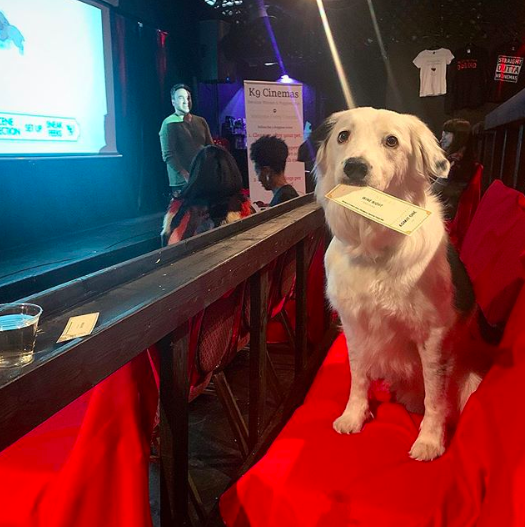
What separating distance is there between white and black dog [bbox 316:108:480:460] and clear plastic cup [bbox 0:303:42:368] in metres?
0.80

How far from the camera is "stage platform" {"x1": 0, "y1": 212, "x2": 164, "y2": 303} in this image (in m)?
3.88

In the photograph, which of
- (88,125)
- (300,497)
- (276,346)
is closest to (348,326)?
(300,497)

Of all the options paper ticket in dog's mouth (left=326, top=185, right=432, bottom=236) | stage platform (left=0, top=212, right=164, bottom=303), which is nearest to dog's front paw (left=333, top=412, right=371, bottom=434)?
paper ticket in dog's mouth (left=326, top=185, right=432, bottom=236)

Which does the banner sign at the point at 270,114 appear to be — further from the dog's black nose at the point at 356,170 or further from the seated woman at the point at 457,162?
the dog's black nose at the point at 356,170

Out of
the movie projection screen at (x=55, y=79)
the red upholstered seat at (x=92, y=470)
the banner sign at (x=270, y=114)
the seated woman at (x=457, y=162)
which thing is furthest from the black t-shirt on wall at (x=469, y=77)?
the red upholstered seat at (x=92, y=470)

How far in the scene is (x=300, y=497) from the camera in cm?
117

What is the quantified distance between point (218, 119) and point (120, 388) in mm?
8724

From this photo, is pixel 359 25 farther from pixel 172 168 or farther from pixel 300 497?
pixel 300 497

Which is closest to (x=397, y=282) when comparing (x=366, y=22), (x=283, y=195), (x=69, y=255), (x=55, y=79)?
(x=283, y=195)

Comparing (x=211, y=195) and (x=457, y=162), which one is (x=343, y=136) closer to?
(x=211, y=195)

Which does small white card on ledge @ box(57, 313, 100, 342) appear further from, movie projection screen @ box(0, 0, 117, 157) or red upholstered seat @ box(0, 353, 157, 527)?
movie projection screen @ box(0, 0, 117, 157)

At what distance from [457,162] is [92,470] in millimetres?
3089

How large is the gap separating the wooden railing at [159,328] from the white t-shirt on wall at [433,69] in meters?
6.65

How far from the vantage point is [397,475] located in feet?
4.01
